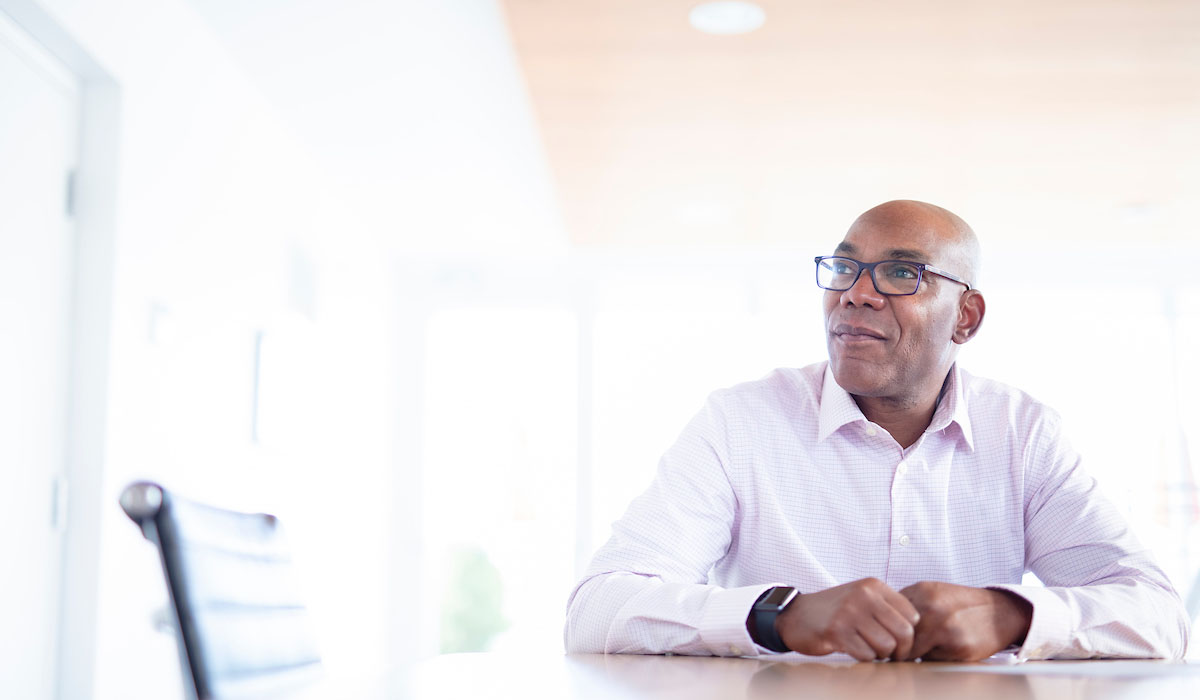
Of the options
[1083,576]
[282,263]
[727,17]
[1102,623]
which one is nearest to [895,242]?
[1083,576]

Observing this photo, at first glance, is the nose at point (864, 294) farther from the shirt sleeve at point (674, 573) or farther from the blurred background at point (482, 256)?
the blurred background at point (482, 256)

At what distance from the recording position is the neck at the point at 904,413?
72.0 inches

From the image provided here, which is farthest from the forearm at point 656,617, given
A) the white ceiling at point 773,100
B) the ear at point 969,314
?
the white ceiling at point 773,100

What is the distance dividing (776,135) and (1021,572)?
2935mm

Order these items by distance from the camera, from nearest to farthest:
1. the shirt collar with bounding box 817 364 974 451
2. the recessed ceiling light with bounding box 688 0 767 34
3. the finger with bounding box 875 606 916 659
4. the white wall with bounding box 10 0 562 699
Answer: the finger with bounding box 875 606 916 659 < the shirt collar with bounding box 817 364 974 451 < the white wall with bounding box 10 0 562 699 < the recessed ceiling light with bounding box 688 0 767 34

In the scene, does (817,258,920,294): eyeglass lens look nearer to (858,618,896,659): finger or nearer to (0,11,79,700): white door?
(858,618,896,659): finger

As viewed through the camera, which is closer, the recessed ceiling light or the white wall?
the white wall

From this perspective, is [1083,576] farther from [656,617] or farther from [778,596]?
[656,617]

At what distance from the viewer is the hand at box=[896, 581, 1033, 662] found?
1199mm

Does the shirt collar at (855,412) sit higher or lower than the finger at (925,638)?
higher

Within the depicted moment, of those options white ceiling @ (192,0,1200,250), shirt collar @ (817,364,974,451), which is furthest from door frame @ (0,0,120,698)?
shirt collar @ (817,364,974,451)

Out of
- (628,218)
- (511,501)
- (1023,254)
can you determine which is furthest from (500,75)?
(1023,254)

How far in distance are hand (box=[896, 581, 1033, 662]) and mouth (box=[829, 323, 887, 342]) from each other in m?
0.59

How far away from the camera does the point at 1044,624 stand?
128 cm
